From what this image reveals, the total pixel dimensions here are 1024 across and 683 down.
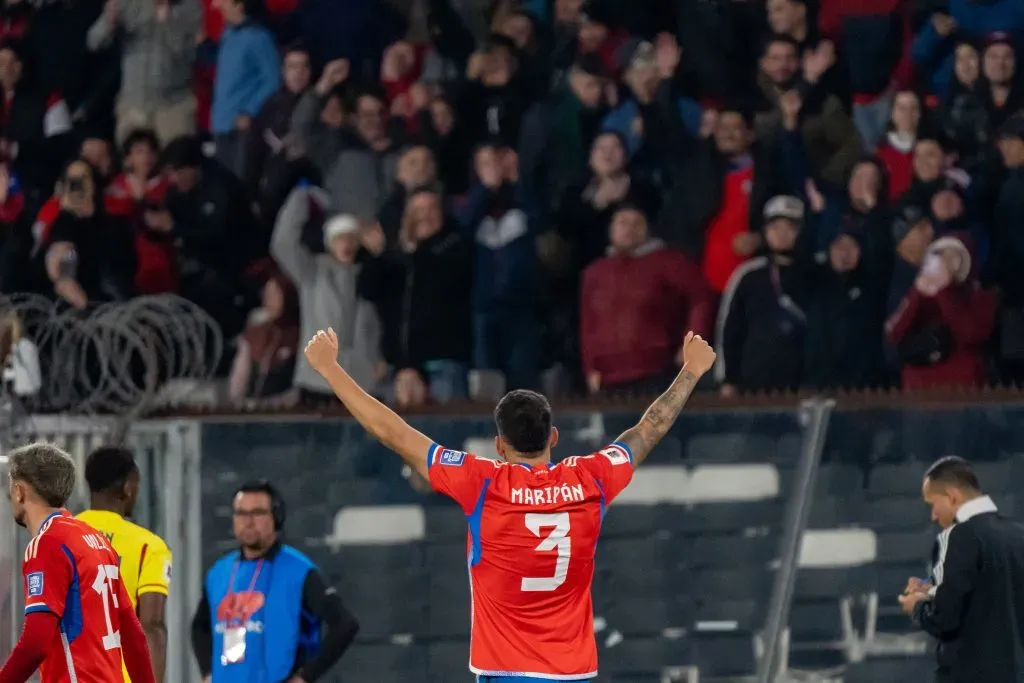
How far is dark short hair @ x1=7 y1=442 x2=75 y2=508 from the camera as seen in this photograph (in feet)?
20.7

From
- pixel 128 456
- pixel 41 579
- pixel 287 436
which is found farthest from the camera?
pixel 287 436

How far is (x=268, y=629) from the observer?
8.24 m

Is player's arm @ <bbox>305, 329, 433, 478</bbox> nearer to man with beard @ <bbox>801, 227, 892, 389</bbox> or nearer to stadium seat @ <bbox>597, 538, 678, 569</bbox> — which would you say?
stadium seat @ <bbox>597, 538, 678, 569</bbox>

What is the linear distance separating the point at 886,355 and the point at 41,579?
612 cm

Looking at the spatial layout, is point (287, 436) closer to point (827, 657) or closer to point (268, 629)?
point (268, 629)

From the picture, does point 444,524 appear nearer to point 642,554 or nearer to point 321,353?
point 642,554

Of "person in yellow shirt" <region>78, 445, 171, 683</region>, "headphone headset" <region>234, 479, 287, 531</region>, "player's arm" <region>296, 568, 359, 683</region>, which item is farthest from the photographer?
"headphone headset" <region>234, 479, 287, 531</region>

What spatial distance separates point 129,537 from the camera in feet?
24.9

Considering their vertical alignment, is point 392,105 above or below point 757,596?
above

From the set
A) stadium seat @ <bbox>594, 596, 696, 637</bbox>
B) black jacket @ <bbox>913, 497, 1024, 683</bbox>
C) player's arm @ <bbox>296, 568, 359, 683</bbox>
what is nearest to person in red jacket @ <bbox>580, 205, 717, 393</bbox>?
stadium seat @ <bbox>594, 596, 696, 637</bbox>

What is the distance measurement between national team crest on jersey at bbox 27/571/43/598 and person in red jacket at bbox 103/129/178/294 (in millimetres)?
5830

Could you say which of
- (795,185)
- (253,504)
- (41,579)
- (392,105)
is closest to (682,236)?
(795,185)

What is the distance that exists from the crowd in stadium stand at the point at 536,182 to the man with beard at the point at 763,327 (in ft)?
0.05

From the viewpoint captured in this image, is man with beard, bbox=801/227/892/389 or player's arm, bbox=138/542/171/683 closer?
player's arm, bbox=138/542/171/683
